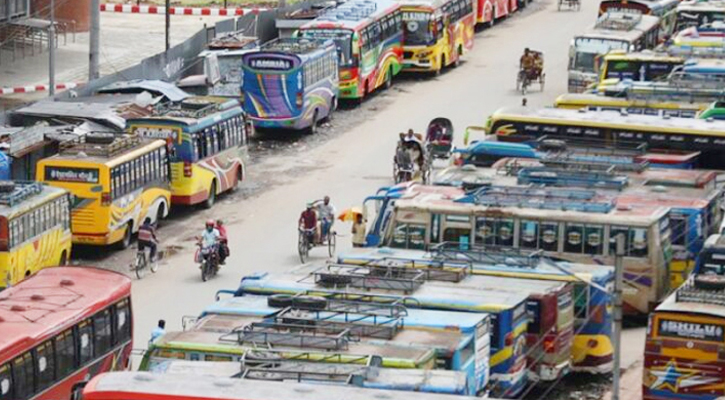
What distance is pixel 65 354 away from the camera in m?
30.3

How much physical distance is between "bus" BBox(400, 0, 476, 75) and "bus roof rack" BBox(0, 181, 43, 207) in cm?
2706

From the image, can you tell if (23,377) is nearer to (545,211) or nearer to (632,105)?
(545,211)

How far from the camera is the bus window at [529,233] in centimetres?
3809

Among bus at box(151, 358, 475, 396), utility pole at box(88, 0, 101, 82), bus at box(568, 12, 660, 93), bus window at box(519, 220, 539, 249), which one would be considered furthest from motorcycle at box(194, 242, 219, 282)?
bus at box(568, 12, 660, 93)

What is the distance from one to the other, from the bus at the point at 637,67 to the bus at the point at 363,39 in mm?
7281

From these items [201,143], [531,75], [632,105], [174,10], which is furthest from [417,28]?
[201,143]

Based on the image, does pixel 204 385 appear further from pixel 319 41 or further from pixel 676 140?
pixel 319 41

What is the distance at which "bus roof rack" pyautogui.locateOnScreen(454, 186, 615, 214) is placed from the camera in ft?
126

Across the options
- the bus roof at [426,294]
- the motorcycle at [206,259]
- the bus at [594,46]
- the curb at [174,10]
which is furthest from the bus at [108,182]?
the curb at [174,10]

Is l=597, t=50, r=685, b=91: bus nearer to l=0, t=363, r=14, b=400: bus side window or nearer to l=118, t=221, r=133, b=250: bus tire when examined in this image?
l=118, t=221, r=133, b=250: bus tire

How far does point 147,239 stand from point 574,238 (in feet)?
28.8

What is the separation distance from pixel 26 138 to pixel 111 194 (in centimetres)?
435

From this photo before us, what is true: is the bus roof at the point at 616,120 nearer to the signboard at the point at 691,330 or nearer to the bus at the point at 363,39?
the bus at the point at 363,39

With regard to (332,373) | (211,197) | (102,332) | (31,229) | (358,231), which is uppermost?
(332,373)
